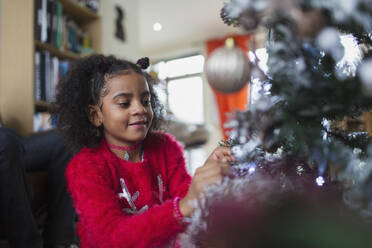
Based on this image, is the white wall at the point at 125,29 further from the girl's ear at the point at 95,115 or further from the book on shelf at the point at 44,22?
the girl's ear at the point at 95,115

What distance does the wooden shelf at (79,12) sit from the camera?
2.15 metres

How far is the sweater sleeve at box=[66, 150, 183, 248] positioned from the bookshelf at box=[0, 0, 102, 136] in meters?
1.13

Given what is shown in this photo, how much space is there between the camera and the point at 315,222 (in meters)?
0.38

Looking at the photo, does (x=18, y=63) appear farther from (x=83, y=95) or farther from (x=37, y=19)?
(x=83, y=95)

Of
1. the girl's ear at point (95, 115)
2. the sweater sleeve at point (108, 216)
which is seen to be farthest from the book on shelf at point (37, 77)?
the sweater sleeve at point (108, 216)

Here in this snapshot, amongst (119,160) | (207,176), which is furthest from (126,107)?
(207,176)

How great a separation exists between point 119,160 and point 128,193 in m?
0.10

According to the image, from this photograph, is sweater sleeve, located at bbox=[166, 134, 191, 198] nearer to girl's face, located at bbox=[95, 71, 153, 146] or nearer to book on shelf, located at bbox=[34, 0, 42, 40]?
girl's face, located at bbox=[95, 71, 153, 146]

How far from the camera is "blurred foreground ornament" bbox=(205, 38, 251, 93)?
0.38 meters

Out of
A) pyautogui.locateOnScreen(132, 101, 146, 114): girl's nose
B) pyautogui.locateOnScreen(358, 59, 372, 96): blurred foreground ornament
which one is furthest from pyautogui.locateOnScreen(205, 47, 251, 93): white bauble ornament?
pyautogui.locateOnScreen(132, 101, 146, 114): girl's nose

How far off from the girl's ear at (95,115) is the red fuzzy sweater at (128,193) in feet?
0.23

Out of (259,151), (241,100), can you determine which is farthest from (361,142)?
(241,100)

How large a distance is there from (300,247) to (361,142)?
1.05 feet

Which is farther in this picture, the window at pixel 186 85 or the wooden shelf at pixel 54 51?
the window at pixel 186 85
